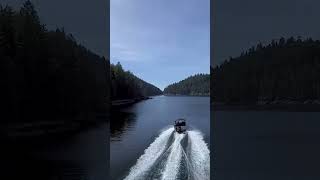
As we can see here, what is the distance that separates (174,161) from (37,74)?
5122 cm

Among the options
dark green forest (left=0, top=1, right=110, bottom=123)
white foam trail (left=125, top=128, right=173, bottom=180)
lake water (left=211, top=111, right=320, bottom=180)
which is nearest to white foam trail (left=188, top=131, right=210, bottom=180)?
lake water (left=211, top=111, right=320, bottom=180)

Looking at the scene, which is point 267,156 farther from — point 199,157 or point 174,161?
point 174,161

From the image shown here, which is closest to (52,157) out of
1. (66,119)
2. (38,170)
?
(38,170)

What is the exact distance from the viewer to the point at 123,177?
42031 mm

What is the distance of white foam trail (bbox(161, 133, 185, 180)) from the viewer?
4027cm

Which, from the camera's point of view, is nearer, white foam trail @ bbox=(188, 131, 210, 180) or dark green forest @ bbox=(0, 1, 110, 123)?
white foam trail @ bbox=(188, 131, 210, 180)

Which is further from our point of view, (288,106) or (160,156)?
(288,106)

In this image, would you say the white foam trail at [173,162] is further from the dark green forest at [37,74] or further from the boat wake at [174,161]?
the dark green forest at [37,74]

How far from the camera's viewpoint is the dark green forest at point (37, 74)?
78.6 metres

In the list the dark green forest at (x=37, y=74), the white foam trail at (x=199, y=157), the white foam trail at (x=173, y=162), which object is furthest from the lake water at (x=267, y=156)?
the dark green forest at (x=37, y=74)

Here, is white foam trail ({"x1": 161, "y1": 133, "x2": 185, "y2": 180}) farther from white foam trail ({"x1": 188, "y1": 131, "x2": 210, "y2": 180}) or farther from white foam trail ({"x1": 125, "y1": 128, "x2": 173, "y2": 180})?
white foam trail ({"x1": 125, "y1": 128, "x2": 173, "y2": 180})

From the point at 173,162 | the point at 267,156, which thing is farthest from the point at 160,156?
the point at 267,156

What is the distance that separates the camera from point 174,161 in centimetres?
4644

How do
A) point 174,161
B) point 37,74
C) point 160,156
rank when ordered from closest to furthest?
point 174,161
point 160,156
point 37,74
